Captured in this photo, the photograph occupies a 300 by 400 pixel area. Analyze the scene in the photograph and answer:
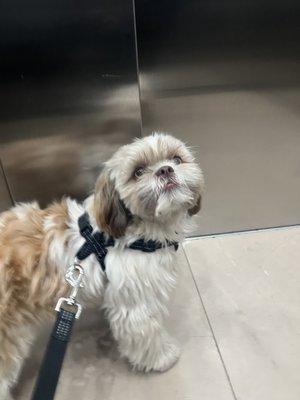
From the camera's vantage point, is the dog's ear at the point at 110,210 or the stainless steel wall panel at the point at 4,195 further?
the stainless steel wall panel at the point at 4,195

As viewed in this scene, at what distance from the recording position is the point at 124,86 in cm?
140

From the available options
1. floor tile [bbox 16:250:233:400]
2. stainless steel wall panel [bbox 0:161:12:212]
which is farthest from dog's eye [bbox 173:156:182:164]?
stainless steel wall panel [bbox 0:161:12:212]

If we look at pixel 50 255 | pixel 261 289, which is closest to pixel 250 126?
pixel 261 289

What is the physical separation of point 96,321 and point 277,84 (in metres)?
1.06

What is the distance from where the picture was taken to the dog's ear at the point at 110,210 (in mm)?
1037

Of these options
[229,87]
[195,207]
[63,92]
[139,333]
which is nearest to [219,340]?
[139,333]

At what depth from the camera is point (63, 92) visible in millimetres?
1371

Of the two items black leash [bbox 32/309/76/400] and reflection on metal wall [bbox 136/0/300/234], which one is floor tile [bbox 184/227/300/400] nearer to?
reflection on metal wall [bbox 136/0/300/234]

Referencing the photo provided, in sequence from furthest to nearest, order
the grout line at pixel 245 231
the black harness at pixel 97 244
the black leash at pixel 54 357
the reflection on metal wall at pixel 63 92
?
the grout line at pixel 245 231, the reflection on metal wall at pixel 63 92, the black harness at pixel 97 244, the black leash at pixel 54 357

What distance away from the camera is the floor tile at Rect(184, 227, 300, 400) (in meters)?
1.31

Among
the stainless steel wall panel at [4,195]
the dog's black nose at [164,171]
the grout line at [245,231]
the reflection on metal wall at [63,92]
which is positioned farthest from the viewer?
the grout line at [245,231]

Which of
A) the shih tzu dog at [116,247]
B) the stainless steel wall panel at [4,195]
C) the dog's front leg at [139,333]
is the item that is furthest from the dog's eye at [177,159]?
the stainless steel wall panel at [4,195]

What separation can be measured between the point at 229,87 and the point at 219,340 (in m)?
0.87

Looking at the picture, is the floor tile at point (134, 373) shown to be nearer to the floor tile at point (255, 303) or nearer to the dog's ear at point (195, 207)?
the floor tile at point (255, 303)
